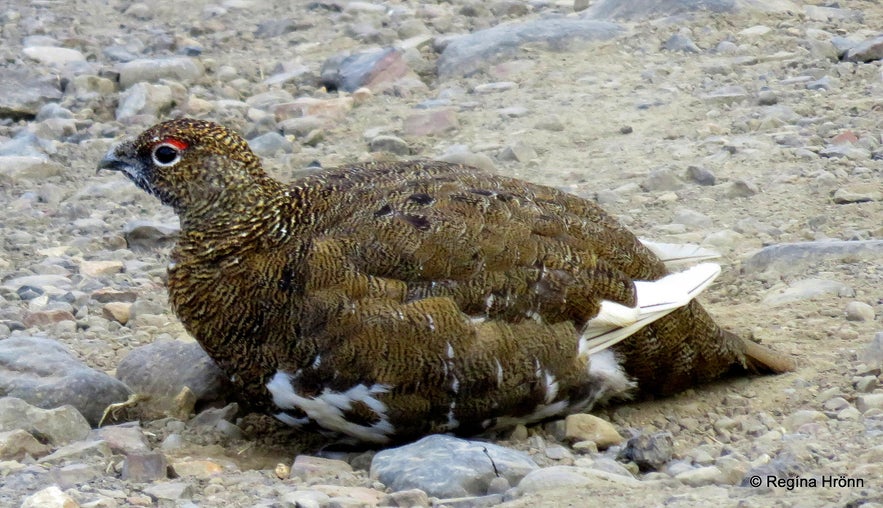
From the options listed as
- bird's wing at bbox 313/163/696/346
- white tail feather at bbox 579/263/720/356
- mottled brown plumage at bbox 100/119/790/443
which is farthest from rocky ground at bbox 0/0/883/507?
bird's wing at bbox 313/163/696/346

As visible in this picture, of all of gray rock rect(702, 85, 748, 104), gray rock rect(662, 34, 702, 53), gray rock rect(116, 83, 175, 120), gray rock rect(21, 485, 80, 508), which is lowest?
gray rock rect(21, 485, 80, 508)

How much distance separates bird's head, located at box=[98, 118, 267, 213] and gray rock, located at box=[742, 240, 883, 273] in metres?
3.00

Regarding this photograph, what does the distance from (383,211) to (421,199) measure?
0.63 feet

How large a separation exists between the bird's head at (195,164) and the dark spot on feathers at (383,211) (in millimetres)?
566

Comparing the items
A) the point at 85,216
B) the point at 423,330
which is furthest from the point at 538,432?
the point at 85,216

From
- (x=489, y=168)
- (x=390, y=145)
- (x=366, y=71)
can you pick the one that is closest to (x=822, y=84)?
(x=489, y=168)

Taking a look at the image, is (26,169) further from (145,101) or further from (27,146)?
(145,101)

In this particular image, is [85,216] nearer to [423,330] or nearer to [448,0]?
[423,330]

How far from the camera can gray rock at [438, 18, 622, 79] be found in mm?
11219

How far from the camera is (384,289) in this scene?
5.76 metres

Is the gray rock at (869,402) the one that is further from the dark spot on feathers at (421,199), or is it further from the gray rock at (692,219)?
the gray rock at (692,219)

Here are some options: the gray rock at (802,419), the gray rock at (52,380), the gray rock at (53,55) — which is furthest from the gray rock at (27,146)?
the gray rock at (802,419)

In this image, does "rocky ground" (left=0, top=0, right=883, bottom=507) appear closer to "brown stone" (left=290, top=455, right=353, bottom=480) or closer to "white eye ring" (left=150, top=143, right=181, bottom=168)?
"brown stone" (left=290, top=455, right=353, bottom=480)

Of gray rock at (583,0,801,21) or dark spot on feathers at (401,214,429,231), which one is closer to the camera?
dark spot on feathers at (401,214,429,231)
